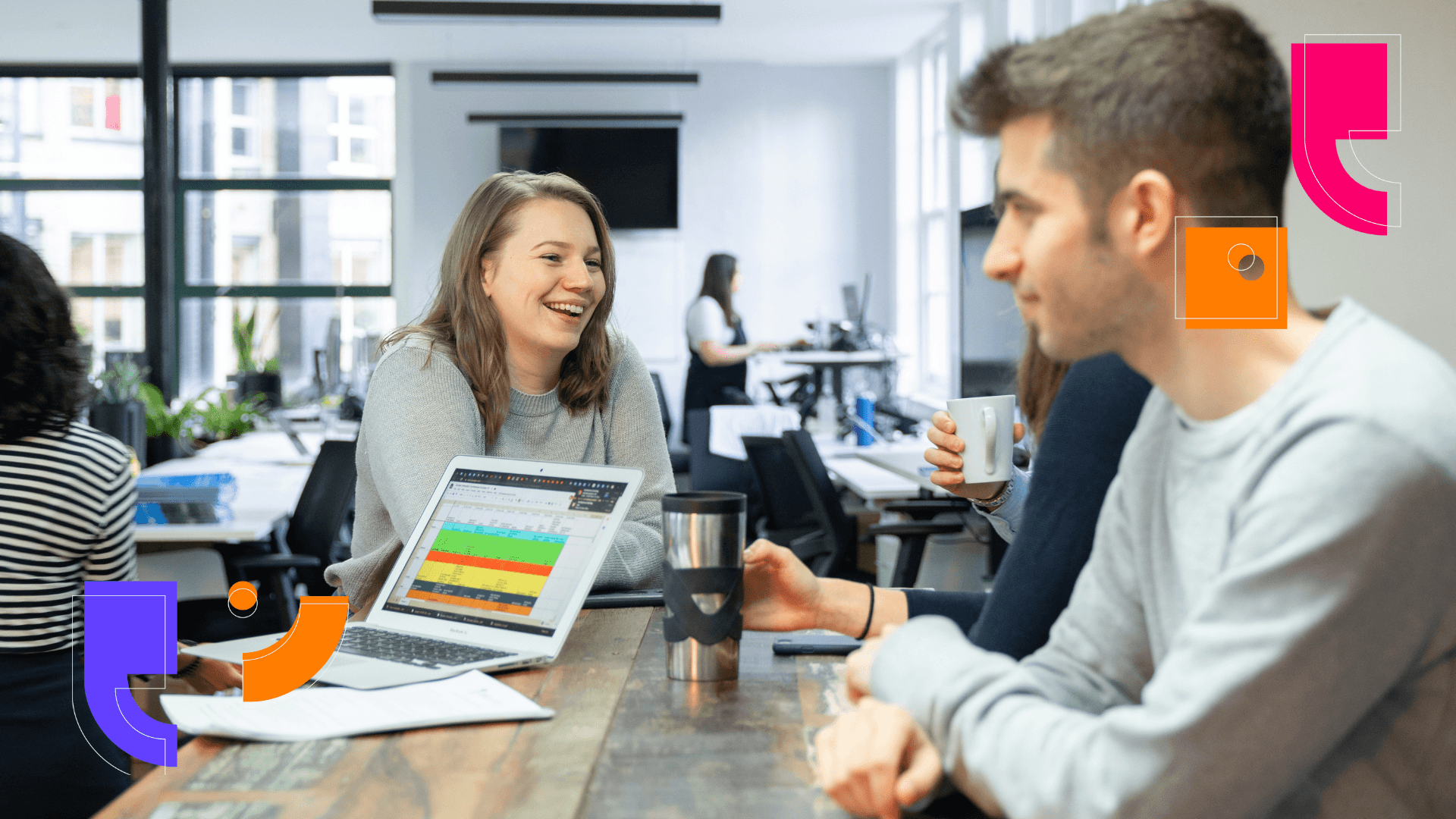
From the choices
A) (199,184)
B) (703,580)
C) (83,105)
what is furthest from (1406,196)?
(83,105)

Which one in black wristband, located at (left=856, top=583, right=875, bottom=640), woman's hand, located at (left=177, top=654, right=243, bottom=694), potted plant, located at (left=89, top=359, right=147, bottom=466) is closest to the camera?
woman's hand, located at (left=177, top=654, right=243, bottom=694)

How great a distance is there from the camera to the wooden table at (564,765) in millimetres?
775

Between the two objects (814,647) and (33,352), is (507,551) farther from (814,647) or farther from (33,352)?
(33,352)

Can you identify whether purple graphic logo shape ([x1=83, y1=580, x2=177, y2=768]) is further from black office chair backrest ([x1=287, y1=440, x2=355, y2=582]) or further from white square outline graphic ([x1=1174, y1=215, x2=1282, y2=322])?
black office chair backrest ([x1=287, y1=440, x2=355, y2=582])

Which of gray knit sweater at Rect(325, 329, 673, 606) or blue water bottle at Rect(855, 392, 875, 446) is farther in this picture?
blue water bottle at Rect(855, 392, 875, 446)

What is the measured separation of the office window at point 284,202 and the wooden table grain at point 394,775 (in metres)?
8.30

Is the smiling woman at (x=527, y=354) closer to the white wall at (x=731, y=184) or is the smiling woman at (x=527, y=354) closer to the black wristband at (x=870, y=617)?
the black wristband at (x=870, y=617)

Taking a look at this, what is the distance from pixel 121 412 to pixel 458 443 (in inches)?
131

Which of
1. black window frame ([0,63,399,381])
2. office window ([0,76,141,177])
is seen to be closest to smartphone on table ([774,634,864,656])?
black window frame ([0,63,399,381])

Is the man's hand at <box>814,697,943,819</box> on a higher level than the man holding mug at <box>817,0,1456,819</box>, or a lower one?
lower

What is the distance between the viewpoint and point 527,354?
1918 mm

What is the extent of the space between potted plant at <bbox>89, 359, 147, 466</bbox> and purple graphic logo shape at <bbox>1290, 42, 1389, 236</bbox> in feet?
13.6

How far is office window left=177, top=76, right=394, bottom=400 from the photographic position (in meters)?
8.66

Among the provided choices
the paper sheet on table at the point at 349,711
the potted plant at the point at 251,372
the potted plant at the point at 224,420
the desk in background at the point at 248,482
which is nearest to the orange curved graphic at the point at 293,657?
the paper sheet on table at the point at 349,711
